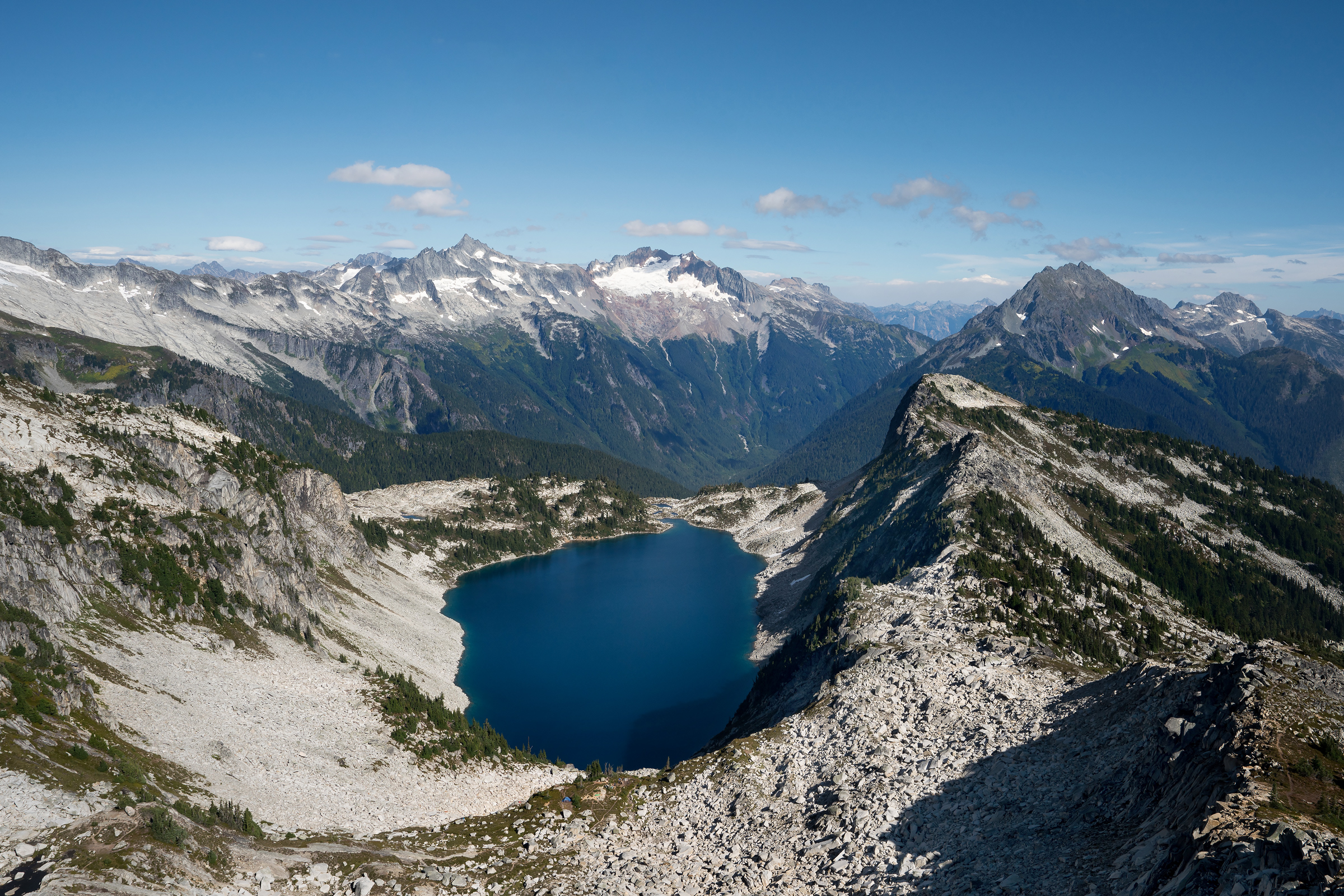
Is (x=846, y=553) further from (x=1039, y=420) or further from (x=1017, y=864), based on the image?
(x=1017, y=864)

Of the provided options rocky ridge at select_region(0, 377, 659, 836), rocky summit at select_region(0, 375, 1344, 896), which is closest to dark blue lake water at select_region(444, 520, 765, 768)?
rocky summit at select_region(0, 375, 1344, 896)

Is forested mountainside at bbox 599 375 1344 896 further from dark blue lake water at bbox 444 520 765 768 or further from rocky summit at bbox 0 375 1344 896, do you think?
dark blue lake water at bbox 444 520 765 768

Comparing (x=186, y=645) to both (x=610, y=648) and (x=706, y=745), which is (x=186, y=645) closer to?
(x=706, y=745)

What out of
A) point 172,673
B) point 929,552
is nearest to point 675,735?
point 929,552

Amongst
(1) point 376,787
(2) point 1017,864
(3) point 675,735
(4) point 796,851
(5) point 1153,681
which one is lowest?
(3) point 675,735

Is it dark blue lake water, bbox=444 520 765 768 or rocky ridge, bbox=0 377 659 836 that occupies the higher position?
rocky ridge, bbox=0 377 659 836
